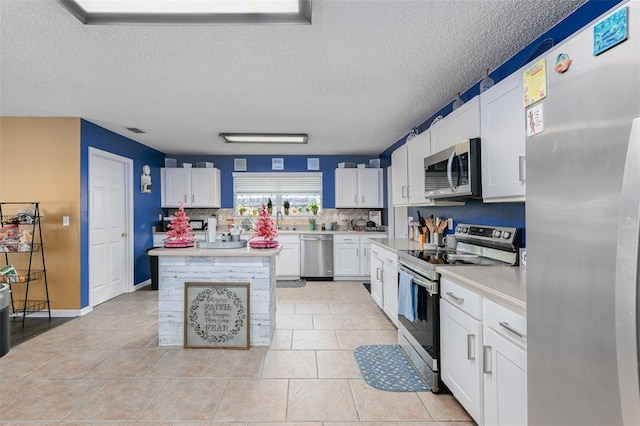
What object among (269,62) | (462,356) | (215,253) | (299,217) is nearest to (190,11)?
(269,62)

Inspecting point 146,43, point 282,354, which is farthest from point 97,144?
point 282,354

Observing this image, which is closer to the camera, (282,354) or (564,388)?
(564,388)

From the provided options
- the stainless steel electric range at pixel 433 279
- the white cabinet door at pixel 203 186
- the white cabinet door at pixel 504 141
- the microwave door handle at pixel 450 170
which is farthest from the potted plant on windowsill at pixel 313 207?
the white cabinet door at pixel 504 141

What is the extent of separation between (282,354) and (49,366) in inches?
76.6

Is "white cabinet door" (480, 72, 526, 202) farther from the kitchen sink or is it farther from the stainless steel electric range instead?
the kitchen sink

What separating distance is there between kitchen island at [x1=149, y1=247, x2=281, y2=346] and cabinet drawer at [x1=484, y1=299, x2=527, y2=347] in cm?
197

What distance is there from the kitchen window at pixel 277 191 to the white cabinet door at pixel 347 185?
508 millimetres

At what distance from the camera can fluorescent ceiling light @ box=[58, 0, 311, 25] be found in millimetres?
1844

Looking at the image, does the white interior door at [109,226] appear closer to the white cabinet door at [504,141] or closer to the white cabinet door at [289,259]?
the white cabinet door at [289,259]

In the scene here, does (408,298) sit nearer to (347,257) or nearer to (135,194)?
(347,257)

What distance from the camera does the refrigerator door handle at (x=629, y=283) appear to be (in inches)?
30.1

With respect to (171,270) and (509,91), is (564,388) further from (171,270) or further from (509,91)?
(171,270)

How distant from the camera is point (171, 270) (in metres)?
3.15

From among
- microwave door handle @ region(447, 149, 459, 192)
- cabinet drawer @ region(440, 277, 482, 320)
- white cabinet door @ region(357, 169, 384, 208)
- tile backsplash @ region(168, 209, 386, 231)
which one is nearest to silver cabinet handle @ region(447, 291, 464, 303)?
cabinet drawer @ region(440, 277, 482, 320)
